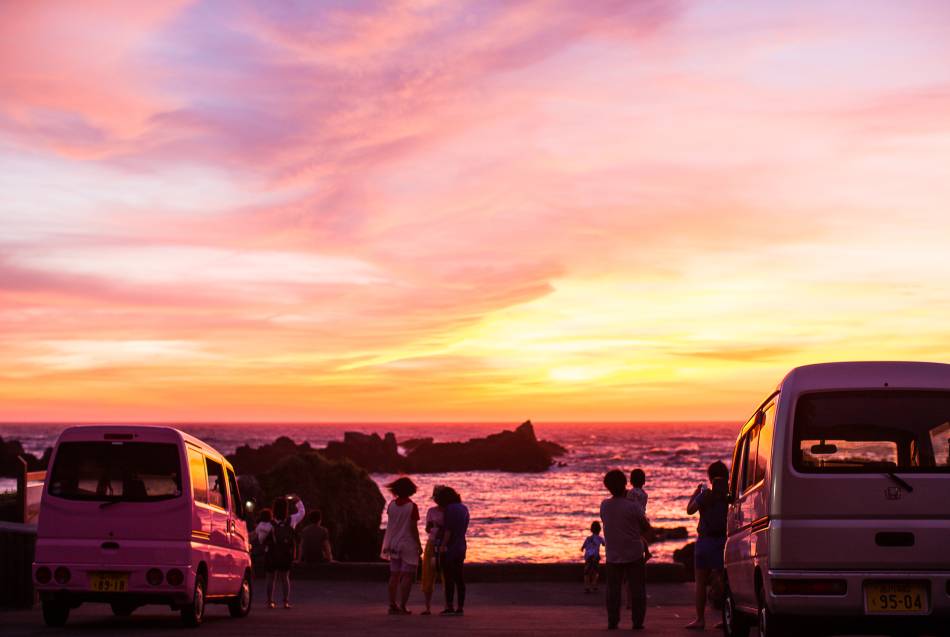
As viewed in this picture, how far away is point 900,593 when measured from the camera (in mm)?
9953

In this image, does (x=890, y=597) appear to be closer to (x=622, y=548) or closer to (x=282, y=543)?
(x=622, y=548)

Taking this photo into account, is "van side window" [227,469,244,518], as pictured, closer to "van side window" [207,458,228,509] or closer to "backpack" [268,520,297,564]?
"van side window" [207,458,228,509]

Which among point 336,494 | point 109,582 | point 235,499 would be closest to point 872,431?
point 109,582

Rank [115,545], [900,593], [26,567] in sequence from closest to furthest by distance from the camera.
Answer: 1. [900,593]
2. [115,545]
3. [26,567]

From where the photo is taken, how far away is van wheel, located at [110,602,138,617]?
1608 cm

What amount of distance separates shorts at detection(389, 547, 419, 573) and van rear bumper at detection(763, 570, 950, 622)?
906 cm

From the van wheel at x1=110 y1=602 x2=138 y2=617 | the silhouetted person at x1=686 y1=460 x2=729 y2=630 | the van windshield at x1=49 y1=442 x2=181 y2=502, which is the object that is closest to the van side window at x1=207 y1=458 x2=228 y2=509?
the van windshield at x1=49 y1=442 x2=181 y2=502

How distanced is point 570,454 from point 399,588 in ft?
529

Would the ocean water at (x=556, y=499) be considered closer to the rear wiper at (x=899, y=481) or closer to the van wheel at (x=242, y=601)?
the van wheel at (x=242, y=601)

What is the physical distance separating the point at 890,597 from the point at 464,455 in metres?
143

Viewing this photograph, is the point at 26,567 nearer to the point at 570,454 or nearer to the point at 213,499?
the point at 213,499

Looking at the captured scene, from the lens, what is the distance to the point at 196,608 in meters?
15.3

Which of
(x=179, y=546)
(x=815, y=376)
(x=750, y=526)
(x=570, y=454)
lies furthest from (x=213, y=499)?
(x=570, y=454)

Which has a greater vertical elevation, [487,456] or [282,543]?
[487,456]
